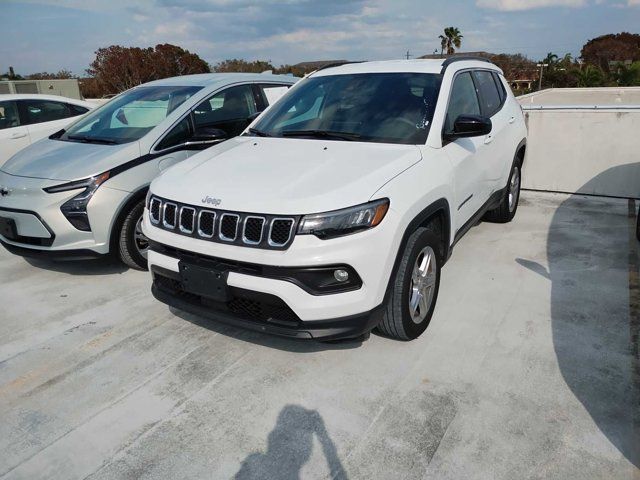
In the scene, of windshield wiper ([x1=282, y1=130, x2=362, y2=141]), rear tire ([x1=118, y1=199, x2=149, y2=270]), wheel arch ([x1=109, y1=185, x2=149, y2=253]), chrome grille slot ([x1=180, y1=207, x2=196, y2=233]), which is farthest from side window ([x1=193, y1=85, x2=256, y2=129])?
chrome grille slot ([x1=180, y1=207, x2=196, y2=233])

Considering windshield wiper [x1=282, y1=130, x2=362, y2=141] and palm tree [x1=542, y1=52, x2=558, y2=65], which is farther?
palm tree [x1=542, y1=52, x2=558, y2=65]

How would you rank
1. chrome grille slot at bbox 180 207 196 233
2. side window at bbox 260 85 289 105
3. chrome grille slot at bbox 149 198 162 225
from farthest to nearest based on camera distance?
side window at bbox 260 85 289 105 → chrome grille slot at bbox 149 198 162 225 → chrome grille slot at bbox 180 207 196 233

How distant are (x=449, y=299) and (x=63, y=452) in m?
2.82

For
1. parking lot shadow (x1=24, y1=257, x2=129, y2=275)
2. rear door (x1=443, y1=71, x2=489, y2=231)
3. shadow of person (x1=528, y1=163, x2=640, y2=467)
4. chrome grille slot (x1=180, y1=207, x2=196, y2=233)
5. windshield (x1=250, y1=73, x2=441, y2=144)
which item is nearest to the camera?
shadow of person (x1=528, y1=163, x2=640, y2=467)

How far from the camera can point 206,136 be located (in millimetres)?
4570

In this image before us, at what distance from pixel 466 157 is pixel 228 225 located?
2.02 metres

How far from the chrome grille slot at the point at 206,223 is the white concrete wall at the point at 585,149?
5.60 m

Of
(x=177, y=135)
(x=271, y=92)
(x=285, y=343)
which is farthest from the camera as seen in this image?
(x=271, y=92)

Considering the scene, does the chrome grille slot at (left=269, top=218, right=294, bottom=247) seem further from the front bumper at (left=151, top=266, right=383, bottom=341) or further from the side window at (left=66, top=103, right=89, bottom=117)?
the side window at (left=66, top=103, right=89, bottom=117)

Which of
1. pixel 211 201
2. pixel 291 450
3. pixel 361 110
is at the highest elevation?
pixel 361 110

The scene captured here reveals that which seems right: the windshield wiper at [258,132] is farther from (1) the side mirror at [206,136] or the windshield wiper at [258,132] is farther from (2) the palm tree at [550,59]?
(2) the palm tree at [550,59]

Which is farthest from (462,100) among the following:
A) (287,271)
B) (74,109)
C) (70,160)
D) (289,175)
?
(74,109)

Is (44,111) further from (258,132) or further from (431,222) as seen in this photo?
(431,222)

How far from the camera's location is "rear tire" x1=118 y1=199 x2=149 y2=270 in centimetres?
446
